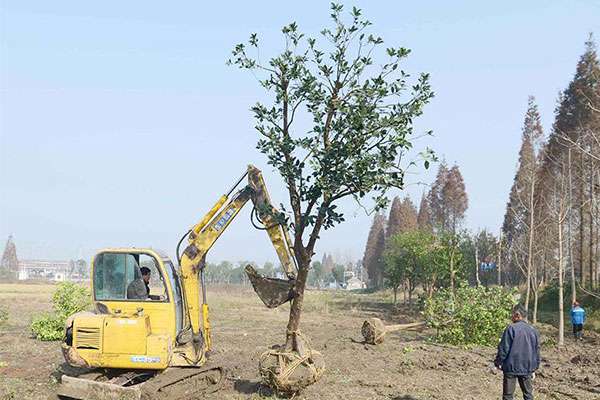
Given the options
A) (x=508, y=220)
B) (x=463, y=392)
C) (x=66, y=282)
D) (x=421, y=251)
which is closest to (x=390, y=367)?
(x=463, y=392)

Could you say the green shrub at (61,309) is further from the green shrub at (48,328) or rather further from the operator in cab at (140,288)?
the operator in cab at (140,288)

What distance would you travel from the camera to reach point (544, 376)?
51.0 ft

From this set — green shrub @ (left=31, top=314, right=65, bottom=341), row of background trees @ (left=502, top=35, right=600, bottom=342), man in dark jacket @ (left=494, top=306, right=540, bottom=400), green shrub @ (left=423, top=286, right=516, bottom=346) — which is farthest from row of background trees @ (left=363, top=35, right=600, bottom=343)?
green shrub @ (left=31, top=314, right=65, bottom=341)

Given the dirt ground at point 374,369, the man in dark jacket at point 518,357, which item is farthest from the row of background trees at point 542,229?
the man in dark jacket at point 518,357

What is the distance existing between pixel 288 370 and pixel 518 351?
12.6ft

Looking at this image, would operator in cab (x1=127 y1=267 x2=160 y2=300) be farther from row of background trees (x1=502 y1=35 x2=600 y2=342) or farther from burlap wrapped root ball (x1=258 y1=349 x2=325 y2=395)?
row of background trees (x1=502 y1=35 x2=600 y2=342)

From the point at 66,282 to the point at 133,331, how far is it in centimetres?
1001

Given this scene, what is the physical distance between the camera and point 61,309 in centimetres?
2055

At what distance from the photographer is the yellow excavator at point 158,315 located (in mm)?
11602

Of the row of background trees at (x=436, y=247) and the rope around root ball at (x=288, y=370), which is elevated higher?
the row of background trees at (x=436, y=247)

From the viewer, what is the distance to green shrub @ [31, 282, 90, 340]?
800 inches

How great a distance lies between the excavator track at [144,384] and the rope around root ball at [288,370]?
4.65 ft

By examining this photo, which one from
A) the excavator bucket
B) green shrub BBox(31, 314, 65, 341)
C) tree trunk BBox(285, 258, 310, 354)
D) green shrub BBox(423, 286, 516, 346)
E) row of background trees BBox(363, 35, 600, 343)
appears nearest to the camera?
tree trunk BBox(285, 258, 310, 354)

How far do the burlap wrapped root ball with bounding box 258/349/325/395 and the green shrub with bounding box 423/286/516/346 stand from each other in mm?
11386
